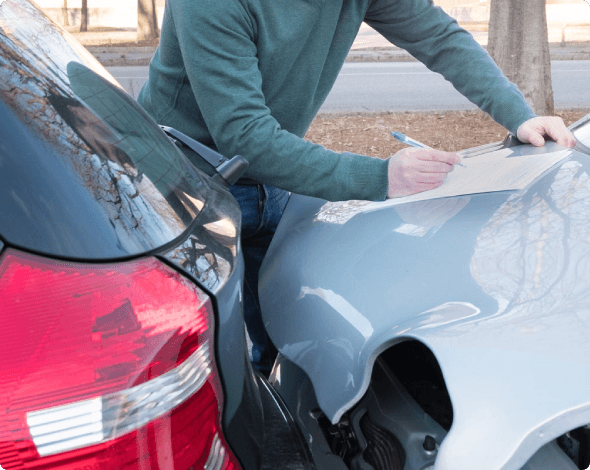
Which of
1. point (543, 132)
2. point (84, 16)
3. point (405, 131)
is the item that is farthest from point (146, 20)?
point (543, 132)

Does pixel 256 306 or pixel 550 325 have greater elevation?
pixel 550 325

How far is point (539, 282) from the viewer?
3.95 feet

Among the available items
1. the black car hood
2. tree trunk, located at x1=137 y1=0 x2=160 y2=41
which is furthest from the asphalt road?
the black car hood

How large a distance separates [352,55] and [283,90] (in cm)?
1548

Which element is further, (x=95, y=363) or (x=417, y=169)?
(x=417, y=169)

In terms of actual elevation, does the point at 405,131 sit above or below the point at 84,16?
above

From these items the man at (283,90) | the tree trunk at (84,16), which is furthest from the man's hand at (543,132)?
the tree trunk at (84,16)

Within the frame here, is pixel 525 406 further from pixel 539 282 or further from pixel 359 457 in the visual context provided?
pixel 359 457

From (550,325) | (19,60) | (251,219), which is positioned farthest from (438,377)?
(19,60)

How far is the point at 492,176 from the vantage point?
1.74 meters

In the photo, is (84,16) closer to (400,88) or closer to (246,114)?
(400,88)

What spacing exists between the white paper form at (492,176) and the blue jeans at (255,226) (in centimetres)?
49

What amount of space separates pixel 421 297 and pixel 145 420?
2.05 ft

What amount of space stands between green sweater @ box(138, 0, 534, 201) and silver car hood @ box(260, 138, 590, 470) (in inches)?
6.9
